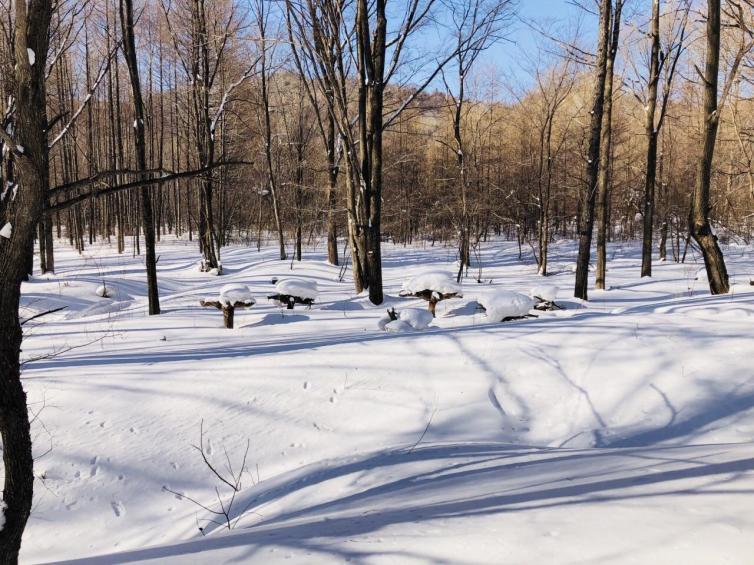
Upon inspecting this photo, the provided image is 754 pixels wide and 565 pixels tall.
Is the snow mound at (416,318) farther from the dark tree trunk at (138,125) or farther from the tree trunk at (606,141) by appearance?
the tree trunk at (606,141)

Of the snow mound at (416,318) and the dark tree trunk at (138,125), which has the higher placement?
the dark tree trunk at (138,125)

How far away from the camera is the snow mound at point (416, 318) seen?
7.13m

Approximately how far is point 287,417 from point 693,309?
5.20 meters

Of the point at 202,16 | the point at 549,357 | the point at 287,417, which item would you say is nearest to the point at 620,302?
the point at 549,357

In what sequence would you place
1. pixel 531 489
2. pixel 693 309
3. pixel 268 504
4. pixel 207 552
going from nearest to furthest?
pixel 207 552
pixel 531 489
pixel 268 504
pixel 693 309

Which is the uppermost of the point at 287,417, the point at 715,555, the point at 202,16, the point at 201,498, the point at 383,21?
the point at 202,16

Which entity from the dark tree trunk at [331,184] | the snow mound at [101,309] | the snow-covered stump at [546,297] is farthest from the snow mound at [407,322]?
the dark tree trunk at [331,184]

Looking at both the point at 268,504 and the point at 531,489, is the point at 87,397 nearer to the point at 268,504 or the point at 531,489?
the point at 268,504

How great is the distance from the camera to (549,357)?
17.1 feet

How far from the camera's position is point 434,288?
935 centimetres

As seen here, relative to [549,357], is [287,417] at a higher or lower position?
lower

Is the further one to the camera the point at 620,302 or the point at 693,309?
the point at 620,302

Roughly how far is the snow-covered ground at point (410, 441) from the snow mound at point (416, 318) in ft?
1.76

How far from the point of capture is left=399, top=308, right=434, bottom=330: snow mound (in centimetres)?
713
